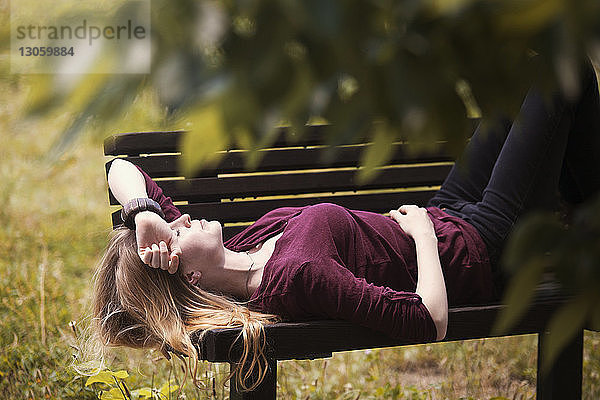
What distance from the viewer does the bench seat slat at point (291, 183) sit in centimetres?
270

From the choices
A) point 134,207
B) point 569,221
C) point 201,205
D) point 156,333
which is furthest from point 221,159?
point 569,221

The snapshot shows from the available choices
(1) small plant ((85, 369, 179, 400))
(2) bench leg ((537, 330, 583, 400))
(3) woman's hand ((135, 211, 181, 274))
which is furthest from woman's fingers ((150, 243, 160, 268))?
(2) bench leg ((537, 330, 583, 400))

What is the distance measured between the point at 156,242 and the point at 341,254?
0.51 m

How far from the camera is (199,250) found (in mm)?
2141

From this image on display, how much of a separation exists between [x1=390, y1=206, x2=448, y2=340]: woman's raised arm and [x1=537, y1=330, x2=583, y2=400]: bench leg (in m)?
0.48

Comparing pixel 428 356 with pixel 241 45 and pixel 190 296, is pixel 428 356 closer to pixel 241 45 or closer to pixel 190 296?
pixel 190 296

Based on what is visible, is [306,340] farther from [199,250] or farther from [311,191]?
[311,191]

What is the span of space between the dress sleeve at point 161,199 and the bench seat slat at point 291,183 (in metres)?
0.15

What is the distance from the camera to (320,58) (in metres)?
0.61

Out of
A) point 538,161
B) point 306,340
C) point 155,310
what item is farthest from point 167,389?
point 538,161

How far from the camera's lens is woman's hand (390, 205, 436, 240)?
7.77 feet

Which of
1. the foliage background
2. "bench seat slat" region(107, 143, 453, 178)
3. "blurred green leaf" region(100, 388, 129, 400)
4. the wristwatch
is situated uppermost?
"bench seat slat" region(107, 143, 453, 178)

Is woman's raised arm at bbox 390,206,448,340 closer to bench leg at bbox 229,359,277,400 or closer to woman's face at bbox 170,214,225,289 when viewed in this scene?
bench leg at bbox 229,359,277,400

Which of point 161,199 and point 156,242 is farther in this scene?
point 161,199
